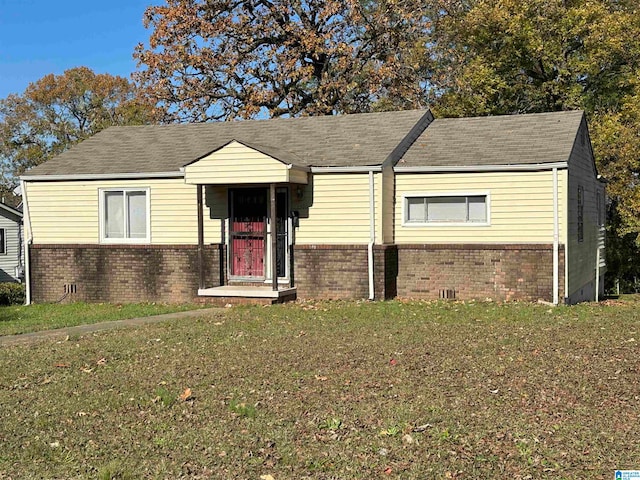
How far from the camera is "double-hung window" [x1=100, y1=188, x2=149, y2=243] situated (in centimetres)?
1658

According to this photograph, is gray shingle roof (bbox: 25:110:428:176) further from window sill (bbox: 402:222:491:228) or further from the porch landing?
the porch landing

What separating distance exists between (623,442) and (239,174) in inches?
422

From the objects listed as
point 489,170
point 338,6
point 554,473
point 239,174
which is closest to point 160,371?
point 554,473

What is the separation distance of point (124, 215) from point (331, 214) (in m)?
4.99

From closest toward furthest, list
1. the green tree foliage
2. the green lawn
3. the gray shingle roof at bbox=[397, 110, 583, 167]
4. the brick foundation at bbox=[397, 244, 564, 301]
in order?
1. the green lawn
2. the brick foundation at bbox=[397, 244, 564, 301]
3. the gray shingle roof at bbox=[397, 110, 583, 167]
4. the green tree foliage

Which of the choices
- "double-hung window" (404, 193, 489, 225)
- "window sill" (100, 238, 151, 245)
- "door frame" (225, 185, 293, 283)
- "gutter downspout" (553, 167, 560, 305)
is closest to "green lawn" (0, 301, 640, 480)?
"gutter downspout" (553, 167, 560, 305)

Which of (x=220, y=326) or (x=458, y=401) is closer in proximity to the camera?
(x=458, y=401)

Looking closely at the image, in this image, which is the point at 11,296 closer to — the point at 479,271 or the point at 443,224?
the point at 443,224

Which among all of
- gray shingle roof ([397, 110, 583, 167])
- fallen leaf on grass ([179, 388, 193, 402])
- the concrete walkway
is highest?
gray shingle roof ([397, 110, 583, 167])

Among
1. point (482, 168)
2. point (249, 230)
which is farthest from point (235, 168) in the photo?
point (482, 168)

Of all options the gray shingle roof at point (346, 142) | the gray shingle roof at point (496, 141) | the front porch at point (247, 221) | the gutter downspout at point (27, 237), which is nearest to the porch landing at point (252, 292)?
the front porch at point (247, 221)

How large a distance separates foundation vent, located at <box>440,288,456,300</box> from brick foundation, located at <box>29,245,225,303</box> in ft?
16.4

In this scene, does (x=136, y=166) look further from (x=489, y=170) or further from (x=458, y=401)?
(x=458, y=401)

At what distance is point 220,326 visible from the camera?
11367 millimetres
